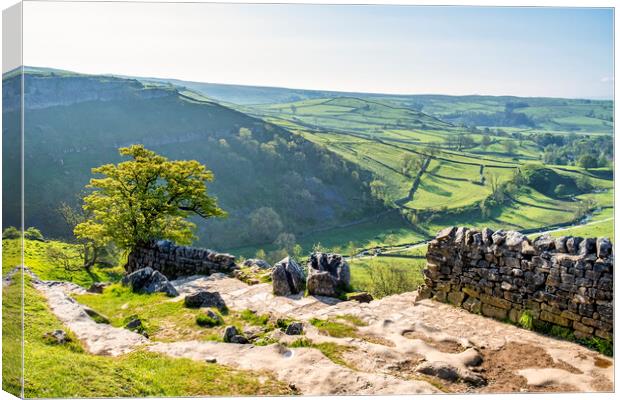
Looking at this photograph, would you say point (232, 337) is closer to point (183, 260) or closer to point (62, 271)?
point (183, 260)

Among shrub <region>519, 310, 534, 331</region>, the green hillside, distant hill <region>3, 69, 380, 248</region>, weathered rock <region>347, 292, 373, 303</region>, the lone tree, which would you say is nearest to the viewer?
shrub <region>519, 310, 534, 331</region>

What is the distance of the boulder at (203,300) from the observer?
46.6 ft

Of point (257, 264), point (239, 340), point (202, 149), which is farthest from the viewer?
point (202, 149)

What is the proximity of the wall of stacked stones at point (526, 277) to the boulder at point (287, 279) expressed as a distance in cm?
345

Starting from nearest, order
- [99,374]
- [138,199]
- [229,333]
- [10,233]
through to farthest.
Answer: [99,374], [10,233], [229,333], [138,199]

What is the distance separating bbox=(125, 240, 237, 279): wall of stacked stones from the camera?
758 inches

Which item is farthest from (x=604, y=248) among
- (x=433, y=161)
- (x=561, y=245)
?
(x=433, y=161)

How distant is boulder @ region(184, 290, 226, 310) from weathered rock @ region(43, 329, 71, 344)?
3.42 meters

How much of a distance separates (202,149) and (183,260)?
110 metres

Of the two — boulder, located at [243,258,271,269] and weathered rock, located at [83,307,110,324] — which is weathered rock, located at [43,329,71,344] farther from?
boulder, located at [243,258,271,269]

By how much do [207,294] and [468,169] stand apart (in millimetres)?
119256

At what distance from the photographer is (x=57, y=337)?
11070 millimetres

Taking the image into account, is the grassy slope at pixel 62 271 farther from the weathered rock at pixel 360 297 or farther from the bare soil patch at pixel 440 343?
the bare soil patch at pixel 440 343

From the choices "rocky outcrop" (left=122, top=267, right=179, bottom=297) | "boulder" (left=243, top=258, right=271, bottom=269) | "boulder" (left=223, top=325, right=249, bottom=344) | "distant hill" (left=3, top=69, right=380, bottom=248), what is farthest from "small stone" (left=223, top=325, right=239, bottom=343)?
"distant hill" (left=3, top=69, right=380, bottom=248)
